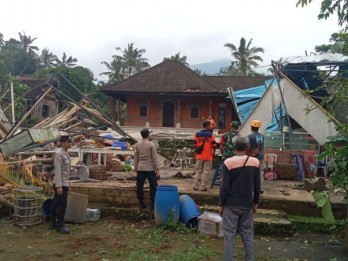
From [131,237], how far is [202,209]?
166cm

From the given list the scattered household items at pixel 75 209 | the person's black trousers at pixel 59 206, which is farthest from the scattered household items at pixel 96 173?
the person's black trousers at pixel 59 206

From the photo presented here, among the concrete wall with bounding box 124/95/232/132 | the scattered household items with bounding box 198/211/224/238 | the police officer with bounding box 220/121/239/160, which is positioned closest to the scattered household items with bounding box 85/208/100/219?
the scattered household items with bounding box 198/211/224/238

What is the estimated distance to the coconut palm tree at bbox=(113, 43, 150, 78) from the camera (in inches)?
1823

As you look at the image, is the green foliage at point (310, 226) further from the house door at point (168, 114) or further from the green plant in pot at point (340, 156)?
the house door at point (168, 114)

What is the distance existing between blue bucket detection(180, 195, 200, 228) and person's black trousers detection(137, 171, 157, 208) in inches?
29.2

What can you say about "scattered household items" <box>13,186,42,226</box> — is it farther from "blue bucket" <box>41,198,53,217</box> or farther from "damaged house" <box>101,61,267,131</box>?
"damaged house" <box>101,61,267,131</box>

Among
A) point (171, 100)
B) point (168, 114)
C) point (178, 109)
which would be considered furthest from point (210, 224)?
point (168, 114)

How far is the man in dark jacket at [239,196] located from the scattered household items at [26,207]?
423 centimetres

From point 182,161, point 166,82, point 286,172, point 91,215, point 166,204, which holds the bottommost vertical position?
point 91,215

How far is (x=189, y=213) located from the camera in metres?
7.18

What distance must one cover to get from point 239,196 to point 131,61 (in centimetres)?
4316

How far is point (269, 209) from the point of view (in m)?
7.96

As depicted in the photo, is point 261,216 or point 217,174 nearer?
point 261,216

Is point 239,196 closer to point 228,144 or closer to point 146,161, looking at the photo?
point 146,161
